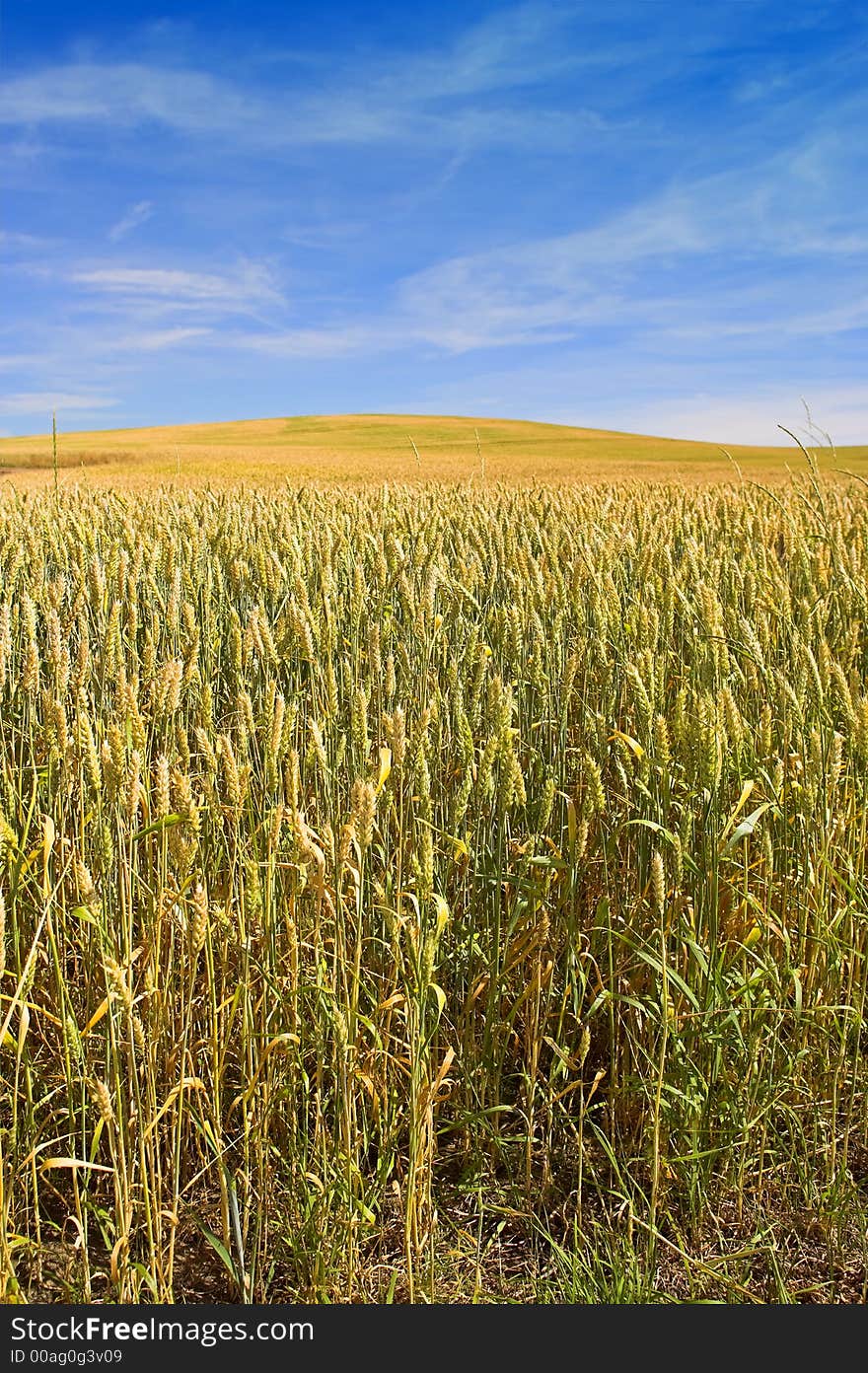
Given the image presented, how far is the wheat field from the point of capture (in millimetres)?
1261

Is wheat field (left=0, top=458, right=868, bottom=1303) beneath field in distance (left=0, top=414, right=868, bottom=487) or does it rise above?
beneath

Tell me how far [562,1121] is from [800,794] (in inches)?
27.0

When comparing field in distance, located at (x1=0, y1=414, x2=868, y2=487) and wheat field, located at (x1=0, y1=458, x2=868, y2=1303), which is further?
field in distance, located at (x1=0, y1=414, x2=868, y2=487)

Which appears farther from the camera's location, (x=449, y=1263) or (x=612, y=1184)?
(x=612, y=1184)

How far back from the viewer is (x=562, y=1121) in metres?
1.64

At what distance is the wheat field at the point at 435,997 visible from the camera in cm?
126

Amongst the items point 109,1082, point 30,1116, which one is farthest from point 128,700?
point 30,1116

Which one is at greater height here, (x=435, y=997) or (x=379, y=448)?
(x=379, y=448)

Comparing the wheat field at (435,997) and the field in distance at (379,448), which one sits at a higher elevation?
the field in distance at (379,448)

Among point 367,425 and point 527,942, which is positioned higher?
point 367,425

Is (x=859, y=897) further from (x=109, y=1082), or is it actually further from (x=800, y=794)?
(x=109, y=1082)

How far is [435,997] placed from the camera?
4.91ft

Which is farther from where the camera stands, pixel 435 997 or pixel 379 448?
pixel 379 448

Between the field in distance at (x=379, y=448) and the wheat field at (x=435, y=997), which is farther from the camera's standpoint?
the field in distance at (x=379, y=448)
